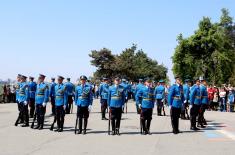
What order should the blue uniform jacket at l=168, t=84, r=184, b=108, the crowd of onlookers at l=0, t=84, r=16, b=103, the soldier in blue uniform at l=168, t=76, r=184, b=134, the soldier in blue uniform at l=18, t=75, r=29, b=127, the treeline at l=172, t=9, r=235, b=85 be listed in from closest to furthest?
the soldier in blue uniform at l=168, t=76, r=184, b=134 → the blue uniform jacket at l=168, t=84, r=184, b=108 → the soldier in blue uniform at l=18, t=75, r=29, b=127 → the crowd of onlookers at l=0, t=84, r=16, b=103 → the treeline at l=172, t=9, r=235, b=85

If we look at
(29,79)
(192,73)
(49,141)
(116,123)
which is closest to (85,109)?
(116,123)

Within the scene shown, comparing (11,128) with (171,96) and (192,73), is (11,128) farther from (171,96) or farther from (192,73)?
(192,73)

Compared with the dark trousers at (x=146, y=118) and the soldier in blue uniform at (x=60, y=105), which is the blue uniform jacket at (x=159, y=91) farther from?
the soldier in blue uniform at (x=60, y=105)

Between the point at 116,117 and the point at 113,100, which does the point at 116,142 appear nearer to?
the point at 116,117

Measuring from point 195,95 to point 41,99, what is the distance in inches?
223

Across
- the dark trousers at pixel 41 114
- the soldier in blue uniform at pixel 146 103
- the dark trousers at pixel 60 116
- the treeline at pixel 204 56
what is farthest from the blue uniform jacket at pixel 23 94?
the treeline at pixel 204 56

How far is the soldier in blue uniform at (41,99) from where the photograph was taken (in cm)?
1601

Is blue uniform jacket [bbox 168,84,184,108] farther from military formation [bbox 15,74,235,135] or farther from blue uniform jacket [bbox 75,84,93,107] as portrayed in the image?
blue uniform jacket [bbox 75,84,93,107]

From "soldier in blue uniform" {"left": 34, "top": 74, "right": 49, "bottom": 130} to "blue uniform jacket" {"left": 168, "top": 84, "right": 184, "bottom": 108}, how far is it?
14.3 ft

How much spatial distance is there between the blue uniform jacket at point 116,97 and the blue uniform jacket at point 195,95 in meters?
2.88

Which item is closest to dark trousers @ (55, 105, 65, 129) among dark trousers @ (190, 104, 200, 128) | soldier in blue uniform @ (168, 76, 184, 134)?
soldier in blue uniform @ (168, 76, 184, 134)

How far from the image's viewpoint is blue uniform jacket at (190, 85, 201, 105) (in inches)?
650

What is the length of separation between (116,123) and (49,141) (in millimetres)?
2765

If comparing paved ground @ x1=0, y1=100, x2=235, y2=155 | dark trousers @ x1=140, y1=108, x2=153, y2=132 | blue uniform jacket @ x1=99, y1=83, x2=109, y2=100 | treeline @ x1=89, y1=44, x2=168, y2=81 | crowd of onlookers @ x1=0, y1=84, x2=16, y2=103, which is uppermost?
treeline @ x1=89, y1=44, x2=168, y2=81
